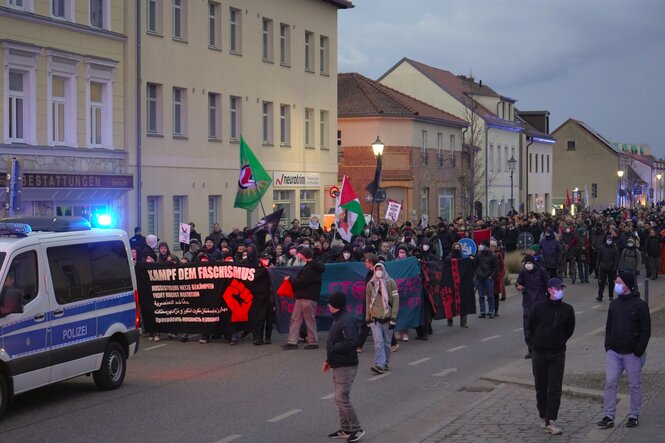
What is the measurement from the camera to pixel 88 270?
48.2 ft

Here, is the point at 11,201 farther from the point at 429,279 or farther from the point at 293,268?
the point at 429,279

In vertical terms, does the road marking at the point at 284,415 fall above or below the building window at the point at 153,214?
below

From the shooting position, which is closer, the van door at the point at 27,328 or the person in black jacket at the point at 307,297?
the van door at the point at 27,328

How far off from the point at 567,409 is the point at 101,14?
74.4 ft

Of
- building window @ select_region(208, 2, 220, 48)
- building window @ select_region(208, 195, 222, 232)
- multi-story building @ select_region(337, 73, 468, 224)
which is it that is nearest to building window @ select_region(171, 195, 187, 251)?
building window @ select_region(208, 195, 222, 232)

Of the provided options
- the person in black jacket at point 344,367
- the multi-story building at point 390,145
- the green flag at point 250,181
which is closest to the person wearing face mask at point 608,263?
the green flag at point 250,181

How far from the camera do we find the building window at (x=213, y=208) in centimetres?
3947

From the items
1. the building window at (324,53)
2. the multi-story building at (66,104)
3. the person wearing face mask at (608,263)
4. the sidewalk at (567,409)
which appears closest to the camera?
the sidewalk at (567,409)

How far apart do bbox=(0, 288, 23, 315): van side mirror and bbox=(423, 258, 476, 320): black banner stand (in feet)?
32.7

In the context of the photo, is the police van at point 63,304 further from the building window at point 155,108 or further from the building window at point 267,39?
the building window at point 267,39

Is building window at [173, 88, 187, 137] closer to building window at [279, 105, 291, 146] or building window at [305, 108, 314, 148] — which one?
building window at [279, 105, 291, 146]

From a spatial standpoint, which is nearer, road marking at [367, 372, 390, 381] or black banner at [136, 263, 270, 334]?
road marking at [367, 372, 390, 381]

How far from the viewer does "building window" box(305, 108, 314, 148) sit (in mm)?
47312

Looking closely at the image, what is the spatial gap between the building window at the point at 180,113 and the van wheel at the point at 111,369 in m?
22.2
